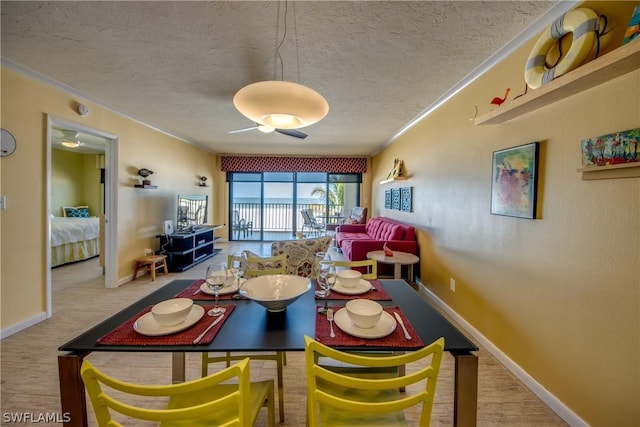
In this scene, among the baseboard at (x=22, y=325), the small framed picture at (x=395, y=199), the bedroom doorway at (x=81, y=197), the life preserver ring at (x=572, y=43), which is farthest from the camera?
the small framed picture at (x=395, y=199)

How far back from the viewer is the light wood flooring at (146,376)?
1.55 meters

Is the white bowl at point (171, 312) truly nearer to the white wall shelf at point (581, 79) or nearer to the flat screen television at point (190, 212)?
the white wall shelf at point (581, 79)

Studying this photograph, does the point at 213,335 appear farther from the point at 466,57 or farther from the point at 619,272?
the point at 466,57

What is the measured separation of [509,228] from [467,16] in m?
1.49

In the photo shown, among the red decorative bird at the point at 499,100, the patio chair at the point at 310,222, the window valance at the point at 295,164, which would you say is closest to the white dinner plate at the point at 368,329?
the red decorative bird at the point at 499,100

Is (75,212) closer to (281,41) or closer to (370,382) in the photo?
(281,41)

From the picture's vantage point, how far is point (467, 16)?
5.45 feet

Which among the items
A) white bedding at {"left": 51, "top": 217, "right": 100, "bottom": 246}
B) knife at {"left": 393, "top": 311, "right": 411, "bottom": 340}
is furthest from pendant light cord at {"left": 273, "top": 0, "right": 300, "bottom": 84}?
white bedding at {"left": 51, "top": 217, "right": 100, "bottom": 246}

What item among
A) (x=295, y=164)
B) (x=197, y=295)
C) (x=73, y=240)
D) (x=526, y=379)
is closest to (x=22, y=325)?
(x=197, y=295)

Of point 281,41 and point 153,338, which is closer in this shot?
point 153,338

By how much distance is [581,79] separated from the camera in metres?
1.28

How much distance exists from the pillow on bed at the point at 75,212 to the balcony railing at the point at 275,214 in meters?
3.61

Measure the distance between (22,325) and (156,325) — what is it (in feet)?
8.17

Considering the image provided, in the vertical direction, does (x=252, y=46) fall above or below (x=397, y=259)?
above
